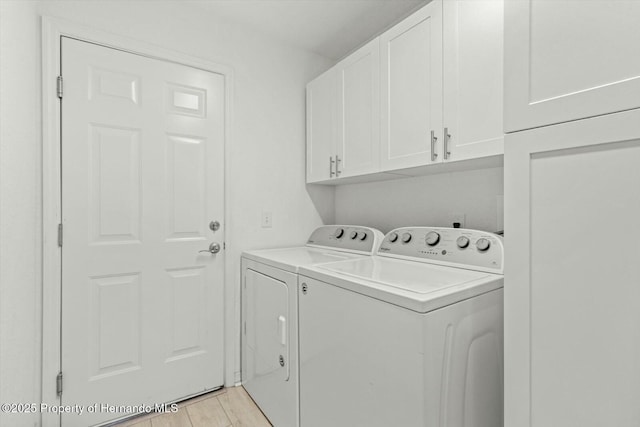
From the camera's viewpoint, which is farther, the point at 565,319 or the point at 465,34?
the point at 465,34

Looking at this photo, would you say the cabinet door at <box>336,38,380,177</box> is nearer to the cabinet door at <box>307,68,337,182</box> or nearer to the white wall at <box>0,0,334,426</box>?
the cabinet door at <box>307,68,337,182</box>

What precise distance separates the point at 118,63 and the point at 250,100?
79cm

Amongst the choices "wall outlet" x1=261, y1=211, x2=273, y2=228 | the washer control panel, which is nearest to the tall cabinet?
the washer control panel

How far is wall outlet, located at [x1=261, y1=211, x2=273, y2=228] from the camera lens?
→ 2.19 meters

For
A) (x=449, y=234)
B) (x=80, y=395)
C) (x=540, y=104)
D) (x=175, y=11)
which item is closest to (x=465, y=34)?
(x=540, y=104)

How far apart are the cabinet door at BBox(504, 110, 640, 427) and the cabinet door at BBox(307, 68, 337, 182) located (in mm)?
1367

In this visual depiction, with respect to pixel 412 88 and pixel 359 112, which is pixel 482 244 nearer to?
pixel 412 88

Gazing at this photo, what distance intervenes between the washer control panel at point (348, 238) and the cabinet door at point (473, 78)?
2.29 ft

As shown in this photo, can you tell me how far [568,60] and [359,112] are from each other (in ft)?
3.91

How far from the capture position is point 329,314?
3.96 ft

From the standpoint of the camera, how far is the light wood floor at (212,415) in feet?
5.34

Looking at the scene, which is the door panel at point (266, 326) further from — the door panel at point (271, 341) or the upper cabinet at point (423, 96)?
the upper cabinet at point (423, 96)

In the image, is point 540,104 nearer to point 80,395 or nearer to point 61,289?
point 61,289

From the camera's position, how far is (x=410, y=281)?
43.1 inches
